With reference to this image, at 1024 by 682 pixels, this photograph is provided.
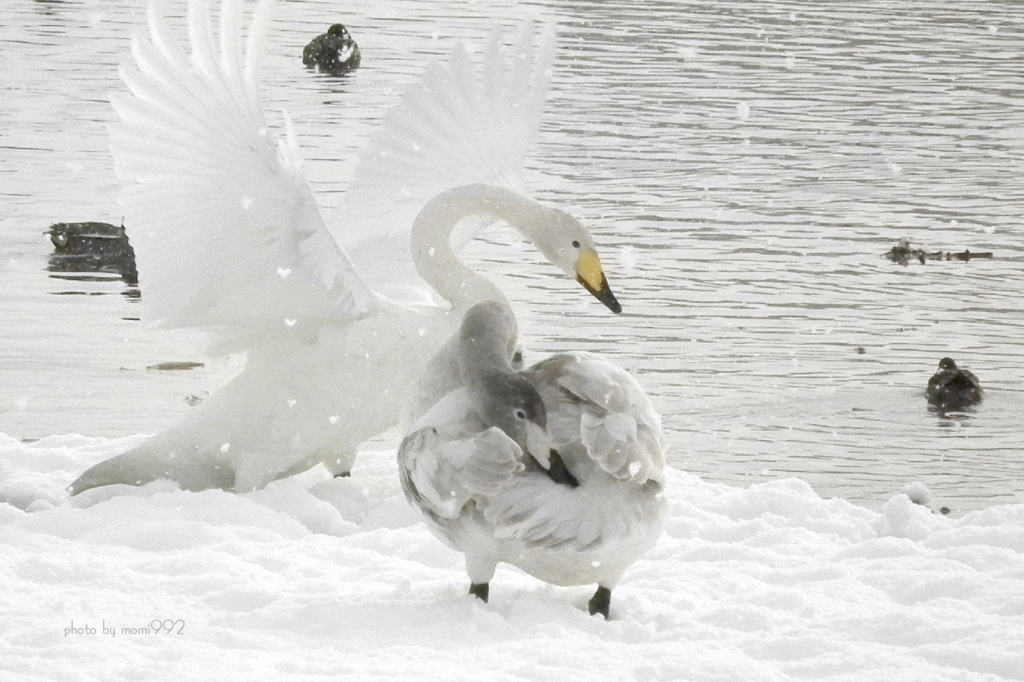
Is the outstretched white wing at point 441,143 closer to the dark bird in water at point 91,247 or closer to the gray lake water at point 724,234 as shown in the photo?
the gray lake water at point 724,234

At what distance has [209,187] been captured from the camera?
6.47 meters

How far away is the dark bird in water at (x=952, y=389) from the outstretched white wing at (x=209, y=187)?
3359 mm

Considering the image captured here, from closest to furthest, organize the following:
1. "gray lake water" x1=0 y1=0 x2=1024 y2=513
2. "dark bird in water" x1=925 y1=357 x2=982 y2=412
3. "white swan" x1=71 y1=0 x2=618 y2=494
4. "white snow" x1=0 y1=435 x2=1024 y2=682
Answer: "white snow" x1=0 y1=435 x2=1024 y2=682
"white swan" x1=71 y1=0 x2=618 y2=494
"gray lake water" x1=0 y1=0 x2=1024 y2=513
"dark bird in water" x1=925 y1=357 x2=982 y2=412

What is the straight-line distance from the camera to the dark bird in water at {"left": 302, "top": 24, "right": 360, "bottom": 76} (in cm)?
2206

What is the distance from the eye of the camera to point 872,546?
236 inches

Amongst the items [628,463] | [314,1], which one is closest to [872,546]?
[628,463]

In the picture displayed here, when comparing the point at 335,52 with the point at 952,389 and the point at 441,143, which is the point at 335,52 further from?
the point at 952,389

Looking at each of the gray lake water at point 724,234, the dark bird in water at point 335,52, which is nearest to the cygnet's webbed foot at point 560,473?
the gray lake water at point 724,234

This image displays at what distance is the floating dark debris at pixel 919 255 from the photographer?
40.1 ft

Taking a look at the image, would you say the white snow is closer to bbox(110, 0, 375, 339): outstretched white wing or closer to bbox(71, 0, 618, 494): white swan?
bbox(71, 0, 618, 494): white swan

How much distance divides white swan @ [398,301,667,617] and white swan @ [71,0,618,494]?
1.04 m

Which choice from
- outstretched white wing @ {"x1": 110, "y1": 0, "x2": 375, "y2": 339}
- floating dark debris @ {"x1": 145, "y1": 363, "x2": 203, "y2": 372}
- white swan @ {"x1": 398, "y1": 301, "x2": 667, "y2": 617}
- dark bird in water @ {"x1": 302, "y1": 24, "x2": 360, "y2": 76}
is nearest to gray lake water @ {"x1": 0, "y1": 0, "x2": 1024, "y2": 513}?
floating dark debris @ {"x1": 145, "y1": 363, "x2": 203, "y2": 372}

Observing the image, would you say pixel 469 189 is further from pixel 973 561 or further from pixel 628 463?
pixel 973 561

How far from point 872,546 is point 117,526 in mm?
2557
